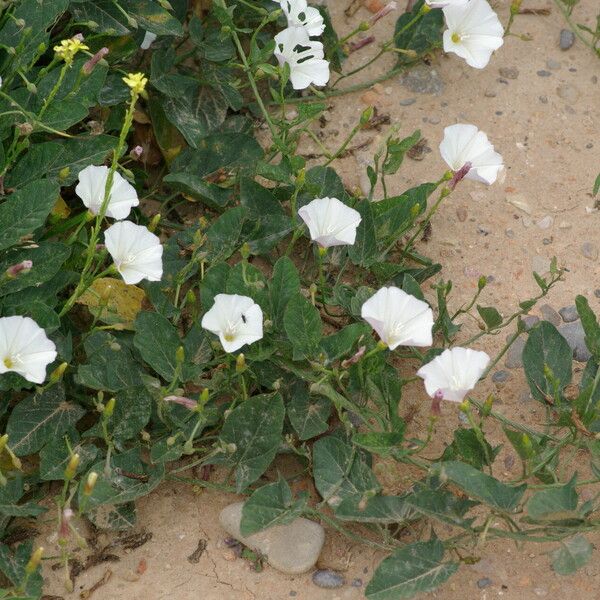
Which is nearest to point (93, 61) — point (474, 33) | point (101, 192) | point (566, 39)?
point (101, 192)

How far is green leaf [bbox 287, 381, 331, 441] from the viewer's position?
2.31 meters

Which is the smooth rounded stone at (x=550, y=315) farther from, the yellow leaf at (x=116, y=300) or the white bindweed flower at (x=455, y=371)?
the yellow leaf at (x=116, y=300)

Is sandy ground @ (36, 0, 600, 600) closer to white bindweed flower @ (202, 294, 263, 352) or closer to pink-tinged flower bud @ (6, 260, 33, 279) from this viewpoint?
white bindweed flower @ (202, 294, 263, 352)

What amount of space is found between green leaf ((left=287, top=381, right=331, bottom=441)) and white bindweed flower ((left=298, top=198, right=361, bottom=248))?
317mm

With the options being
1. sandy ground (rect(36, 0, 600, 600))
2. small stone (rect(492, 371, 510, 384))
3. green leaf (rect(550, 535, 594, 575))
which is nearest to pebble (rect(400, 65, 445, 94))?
sandy ground (rect(36, 0, 600, 600))

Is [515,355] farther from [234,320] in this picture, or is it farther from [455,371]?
[234,320]

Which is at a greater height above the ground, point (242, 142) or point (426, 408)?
point (242, 142)

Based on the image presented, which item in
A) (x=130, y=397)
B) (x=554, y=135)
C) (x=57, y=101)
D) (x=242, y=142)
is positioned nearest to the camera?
(x=130, y=397)

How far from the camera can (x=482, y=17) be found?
2.86 meters

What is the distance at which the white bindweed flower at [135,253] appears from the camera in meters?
2.26

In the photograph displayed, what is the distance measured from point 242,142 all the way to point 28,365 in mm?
938

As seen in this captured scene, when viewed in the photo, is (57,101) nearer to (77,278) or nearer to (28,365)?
(77,278)

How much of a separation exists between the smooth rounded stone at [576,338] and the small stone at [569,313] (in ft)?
0.04

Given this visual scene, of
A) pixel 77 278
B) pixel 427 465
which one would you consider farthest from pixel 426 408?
pixel 77 278
